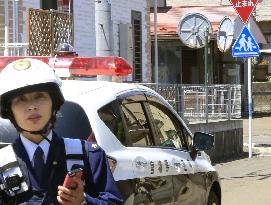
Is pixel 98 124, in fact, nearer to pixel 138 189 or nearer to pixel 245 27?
pixel 138 189

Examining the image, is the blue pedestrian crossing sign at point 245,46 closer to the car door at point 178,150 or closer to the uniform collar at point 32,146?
the car door at point 178,150

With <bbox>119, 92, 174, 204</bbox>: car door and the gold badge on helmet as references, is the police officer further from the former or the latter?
<bbox>119, 92, 174, 204</bbox>: car door

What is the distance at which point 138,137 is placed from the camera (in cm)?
537

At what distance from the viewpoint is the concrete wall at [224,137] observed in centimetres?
1532

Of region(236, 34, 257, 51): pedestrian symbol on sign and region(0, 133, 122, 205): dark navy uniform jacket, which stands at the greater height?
region(236, 34, 257, 51): pedestrian symbol on sign

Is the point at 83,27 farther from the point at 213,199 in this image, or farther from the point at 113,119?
the point at 113,119

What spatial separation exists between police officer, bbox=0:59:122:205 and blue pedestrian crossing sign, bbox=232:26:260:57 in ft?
42.5

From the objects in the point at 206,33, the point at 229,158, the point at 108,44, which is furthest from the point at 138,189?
the point at 206,33

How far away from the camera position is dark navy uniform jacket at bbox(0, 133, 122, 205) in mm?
2898

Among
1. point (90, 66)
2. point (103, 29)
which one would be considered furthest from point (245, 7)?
point (90, 66)

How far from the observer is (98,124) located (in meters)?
4.76

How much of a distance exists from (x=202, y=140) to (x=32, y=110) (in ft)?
10.8

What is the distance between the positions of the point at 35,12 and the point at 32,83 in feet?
44.8

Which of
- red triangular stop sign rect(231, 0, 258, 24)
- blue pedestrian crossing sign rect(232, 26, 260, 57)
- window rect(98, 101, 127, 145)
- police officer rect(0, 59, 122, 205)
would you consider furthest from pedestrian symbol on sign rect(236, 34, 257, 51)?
police officer rect(0, 59, 122, 205)
